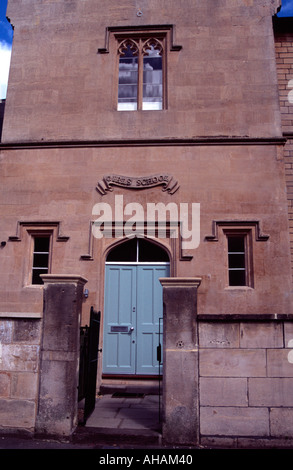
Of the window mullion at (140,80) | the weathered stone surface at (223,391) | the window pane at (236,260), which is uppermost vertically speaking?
the window mullion at (140,80)

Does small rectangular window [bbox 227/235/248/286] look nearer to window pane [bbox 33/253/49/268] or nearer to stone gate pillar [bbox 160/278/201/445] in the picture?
stone gate pillar [bbox 160/278/201/445]

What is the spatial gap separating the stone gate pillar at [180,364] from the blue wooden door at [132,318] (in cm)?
303

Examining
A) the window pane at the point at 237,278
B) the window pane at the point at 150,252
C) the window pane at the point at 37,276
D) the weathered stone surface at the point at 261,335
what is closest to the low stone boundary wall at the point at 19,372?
the weathered stone surface at the point at 261,335

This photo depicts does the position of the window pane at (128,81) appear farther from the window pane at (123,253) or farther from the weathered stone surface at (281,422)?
the weathered stone surface at (281,422)

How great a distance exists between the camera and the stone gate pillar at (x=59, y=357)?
5477 millimetres

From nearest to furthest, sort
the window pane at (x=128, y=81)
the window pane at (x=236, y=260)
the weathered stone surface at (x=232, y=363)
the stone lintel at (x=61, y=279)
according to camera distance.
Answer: the weathered stone surface at (x=232, y=363), the stone lintel at (x=61, y=279), the window pane at (x=236, y=260), the window pane at (x=128, y=81)

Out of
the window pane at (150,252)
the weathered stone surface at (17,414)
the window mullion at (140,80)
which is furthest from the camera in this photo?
the window mullion at (140,80)

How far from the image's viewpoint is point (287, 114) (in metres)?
9.55

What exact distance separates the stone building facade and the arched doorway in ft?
0.08

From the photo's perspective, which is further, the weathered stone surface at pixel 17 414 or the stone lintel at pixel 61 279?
the stone lintel at pixel 61 279

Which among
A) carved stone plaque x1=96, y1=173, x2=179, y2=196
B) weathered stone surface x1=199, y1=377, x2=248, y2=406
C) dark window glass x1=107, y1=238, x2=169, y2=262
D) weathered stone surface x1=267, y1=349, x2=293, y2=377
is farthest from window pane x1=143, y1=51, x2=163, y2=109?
weathered stone surface x1=199, y1=377, x2=248, y2=406

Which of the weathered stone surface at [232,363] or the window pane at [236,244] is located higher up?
the window pane at [236,244]

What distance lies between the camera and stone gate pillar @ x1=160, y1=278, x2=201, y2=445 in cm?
527

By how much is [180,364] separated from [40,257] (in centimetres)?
470
